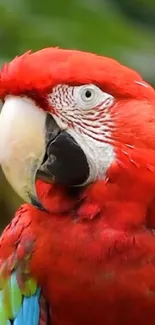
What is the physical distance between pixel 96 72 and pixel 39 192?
0.75 feet

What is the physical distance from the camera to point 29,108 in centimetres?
143

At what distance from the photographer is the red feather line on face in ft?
4.66

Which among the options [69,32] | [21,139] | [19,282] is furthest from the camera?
[69,32]

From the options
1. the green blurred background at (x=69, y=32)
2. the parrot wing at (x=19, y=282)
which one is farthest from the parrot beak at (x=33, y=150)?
the green blurred background at (x=69, y=32)

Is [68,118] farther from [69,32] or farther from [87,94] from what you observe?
[69,32]

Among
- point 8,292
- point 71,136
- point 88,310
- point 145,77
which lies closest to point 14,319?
point 8,292

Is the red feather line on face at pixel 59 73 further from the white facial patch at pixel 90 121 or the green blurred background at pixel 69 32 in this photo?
the green blurred background at pixel 69 32

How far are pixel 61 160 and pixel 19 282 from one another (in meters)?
0.27

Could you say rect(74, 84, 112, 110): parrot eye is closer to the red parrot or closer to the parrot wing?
the red parrot

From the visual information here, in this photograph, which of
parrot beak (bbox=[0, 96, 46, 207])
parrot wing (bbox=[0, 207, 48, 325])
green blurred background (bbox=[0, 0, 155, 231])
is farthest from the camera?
green blurred background (bbox=[0, 0, 155, 231])

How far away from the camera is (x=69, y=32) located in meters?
2.13

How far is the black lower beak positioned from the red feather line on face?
6cm

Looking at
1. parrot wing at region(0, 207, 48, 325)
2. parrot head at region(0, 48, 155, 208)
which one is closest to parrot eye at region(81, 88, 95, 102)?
parrot head at region(0, 48, 155, 208)

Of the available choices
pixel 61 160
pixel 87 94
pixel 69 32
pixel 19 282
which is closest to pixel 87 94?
pixel 87 94
